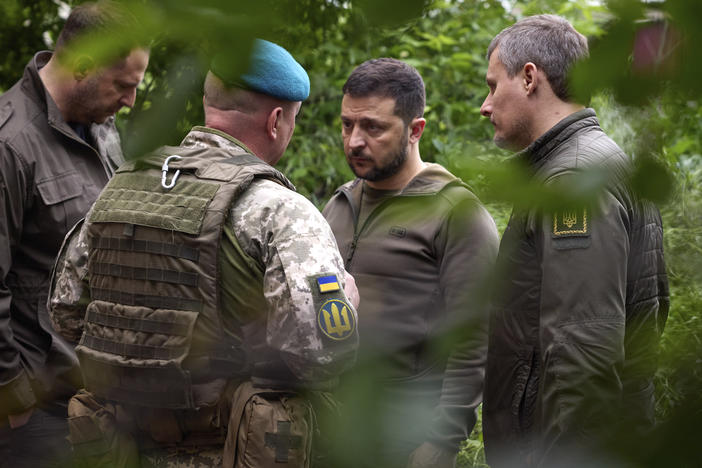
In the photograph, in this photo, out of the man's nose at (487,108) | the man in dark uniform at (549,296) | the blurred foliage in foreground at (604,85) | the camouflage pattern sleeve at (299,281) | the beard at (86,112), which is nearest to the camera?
the blurred foliage in foreground at (604,85)

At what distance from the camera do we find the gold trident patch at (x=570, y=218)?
0.66 metres

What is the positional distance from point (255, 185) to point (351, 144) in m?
0.91

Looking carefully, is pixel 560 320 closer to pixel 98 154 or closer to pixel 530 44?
pixel 530 44

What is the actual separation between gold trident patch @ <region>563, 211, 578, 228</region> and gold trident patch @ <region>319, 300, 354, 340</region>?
1.14 metres

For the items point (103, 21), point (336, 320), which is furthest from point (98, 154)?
point (103, 21)

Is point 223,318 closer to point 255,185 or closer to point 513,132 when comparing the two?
point 255,185

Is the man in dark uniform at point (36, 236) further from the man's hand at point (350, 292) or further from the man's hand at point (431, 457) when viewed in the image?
the man's hand at point (431, 457)

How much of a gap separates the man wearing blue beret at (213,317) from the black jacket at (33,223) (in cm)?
61

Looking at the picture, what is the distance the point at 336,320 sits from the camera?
1866mm

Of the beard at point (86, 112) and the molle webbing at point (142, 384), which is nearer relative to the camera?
the molle webbing at point (142, 384)

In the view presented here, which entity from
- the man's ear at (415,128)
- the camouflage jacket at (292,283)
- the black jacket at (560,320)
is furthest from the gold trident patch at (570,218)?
the man's ear at (415,128)

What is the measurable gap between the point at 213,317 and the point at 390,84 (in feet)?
4.36

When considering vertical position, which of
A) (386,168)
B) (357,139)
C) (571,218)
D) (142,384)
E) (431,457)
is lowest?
(431,457)

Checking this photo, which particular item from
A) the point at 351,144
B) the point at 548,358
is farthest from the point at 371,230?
the point at 548,358
